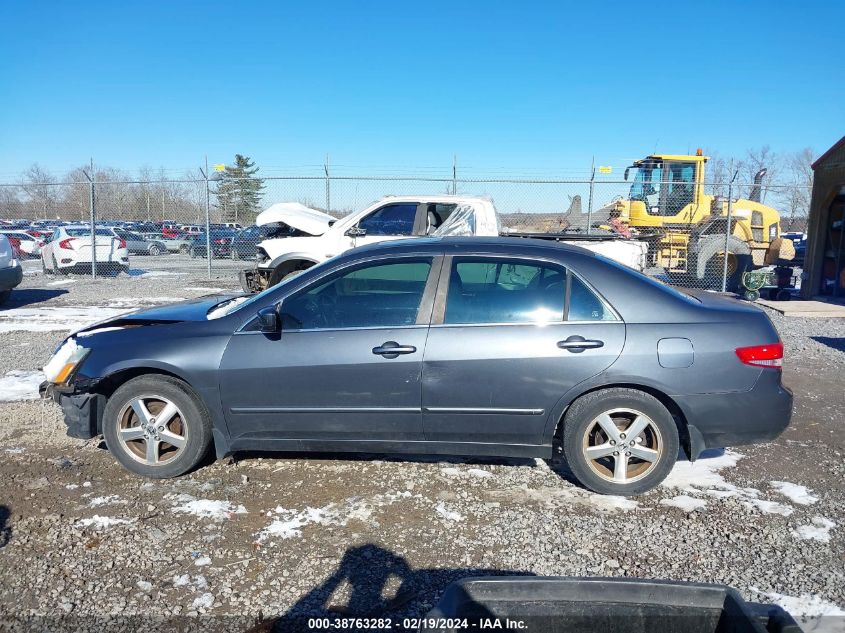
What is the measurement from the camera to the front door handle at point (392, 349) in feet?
12.6

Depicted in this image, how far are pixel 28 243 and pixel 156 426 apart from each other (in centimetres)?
2497

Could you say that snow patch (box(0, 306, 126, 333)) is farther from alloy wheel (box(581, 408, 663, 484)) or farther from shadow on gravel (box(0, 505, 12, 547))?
alloy wheel (box(581, 408, 663, 484))

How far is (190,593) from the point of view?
294cm

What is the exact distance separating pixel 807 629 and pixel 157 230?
93.6 feet

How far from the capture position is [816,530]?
11.6 feet

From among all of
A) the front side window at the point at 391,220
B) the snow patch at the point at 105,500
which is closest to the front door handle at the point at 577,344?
the snow patch at the point at 105,500

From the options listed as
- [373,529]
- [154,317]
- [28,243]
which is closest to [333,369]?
[373,529]

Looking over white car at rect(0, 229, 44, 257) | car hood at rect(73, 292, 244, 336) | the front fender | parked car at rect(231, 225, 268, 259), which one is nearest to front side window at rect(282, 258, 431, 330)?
car hood at rect(73, 292, 244, 336)

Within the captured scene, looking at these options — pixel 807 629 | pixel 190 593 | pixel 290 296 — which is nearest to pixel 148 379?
pixel 290 296

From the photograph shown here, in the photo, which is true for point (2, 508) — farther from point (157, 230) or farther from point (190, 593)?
point (157, 230)

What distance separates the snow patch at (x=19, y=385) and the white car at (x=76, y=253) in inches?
426

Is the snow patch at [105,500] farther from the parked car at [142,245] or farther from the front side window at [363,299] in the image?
the parked car at [142,245]

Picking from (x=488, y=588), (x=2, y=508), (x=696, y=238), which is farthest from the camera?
(x=696, y=238)

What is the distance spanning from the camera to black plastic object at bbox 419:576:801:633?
5.59 ft
